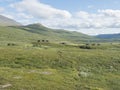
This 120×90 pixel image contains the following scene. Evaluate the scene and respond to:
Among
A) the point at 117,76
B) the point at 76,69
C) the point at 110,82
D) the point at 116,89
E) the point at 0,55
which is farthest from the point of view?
the point at 0,55

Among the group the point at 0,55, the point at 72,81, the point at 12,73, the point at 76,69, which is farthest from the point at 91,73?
the point at 0,55

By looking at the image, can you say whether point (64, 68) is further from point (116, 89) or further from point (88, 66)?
point (116, 89)

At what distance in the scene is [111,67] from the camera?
6669cm

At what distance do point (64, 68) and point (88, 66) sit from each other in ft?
22.6

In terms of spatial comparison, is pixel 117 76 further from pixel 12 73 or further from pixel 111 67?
pixel 12 73

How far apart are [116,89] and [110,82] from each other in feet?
13.1

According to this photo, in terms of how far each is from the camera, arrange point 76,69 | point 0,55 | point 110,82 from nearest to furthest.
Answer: point 110,82, point 76,69, point 0,55

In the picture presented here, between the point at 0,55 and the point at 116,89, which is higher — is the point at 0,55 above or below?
above

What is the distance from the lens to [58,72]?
58.4 m

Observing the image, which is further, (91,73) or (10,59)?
(10,59)

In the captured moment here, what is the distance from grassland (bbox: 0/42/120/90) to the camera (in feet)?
156

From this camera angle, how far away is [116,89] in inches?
1973

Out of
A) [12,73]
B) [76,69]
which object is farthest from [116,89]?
[12,73]

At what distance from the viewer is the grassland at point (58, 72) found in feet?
156
